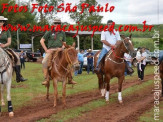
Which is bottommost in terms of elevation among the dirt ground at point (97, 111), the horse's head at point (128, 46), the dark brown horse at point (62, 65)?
the dirt ground at point (97, 111)

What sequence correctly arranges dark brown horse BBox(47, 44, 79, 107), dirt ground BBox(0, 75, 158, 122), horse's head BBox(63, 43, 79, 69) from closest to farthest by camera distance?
dirt ground BBox(0, 75, 158, 122) → horse's head BBox(63, 43, 79, 69) → dark brown horse BBox(47, 44, 79, 107)

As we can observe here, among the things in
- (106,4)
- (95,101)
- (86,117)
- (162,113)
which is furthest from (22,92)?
(106,4)

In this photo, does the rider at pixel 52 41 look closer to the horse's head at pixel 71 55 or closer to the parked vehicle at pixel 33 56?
the horse's head at pixel 71 55

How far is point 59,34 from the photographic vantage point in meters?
11.0

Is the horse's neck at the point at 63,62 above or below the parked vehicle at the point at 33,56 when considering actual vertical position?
above

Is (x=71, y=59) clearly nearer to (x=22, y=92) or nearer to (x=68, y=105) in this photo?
(x=68, y=105)

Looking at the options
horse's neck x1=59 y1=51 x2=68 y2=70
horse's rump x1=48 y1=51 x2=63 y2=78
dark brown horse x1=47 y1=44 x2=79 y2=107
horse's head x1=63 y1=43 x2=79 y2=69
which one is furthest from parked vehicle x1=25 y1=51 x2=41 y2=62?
horse's head x1=63 y1=43 x2=79 y2=69

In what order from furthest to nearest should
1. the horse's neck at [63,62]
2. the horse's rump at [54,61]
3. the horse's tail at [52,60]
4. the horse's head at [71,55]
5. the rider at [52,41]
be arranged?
the rider at [52,41] < the horse's tail at [52,60] < the horse's rump at [54,61] < the horse's neck at [63,62] < the horse's head at [71,55]

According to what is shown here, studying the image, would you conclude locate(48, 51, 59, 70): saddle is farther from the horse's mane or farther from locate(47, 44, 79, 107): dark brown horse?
the horse's mane

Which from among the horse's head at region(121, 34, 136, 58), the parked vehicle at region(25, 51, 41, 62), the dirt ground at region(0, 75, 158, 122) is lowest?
the parked vehicle at region(25, 51, 41, 62)

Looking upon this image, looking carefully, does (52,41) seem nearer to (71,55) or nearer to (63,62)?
(63,62)

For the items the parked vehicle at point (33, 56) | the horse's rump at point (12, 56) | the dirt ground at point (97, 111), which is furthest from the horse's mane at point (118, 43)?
the parked vehicle at point (33, 56)

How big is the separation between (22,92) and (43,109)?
5.16 metres

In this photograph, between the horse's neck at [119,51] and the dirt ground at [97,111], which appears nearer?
the dirt ground at [97,111]
